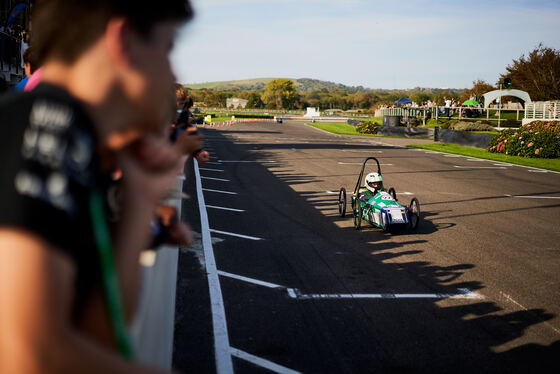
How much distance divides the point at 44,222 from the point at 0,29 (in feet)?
58.1

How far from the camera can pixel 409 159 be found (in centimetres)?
2641

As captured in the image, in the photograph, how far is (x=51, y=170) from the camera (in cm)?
88

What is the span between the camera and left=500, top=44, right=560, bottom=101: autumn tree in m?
51.3

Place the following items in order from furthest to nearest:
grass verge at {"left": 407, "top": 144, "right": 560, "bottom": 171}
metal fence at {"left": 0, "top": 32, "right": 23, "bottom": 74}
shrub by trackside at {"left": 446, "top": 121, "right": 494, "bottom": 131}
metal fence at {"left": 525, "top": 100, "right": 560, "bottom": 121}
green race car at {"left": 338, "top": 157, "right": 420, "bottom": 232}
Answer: shrub by trackside at {"left": 446, "top": 121, "right": 494, "bottom": 131} → metal fence at {"left": 525, "top": 100, "right": 560, "bottom": 121} → grass verge at {"left": 407, "top": 144, "right": 560, "bottom": 171} → metal fence at {"left": 0, "top": 32, "right": 23, "bottom": 74} → green race car at {"left": 338, "top": 157, "right": 420, "bottom": 232}

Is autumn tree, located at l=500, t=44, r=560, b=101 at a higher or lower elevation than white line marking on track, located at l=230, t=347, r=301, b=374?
higher

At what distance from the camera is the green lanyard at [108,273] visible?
0.95 metres

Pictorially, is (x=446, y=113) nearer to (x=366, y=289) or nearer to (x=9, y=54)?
(x=9, y=54)

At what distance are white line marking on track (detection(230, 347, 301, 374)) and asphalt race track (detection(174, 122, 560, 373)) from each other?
0.01m

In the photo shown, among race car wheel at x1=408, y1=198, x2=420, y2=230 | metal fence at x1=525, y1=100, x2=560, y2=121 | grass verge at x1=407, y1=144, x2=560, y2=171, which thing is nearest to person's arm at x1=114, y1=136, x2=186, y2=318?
race car wheel at x1=408, y1=198, x2=420, y2=230

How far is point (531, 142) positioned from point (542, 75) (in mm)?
28972

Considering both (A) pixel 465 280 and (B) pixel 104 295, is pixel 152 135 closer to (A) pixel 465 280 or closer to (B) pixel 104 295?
(B) pixel 104 295

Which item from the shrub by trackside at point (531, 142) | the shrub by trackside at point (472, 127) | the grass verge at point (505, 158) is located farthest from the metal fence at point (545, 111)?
the grass verge at point (505, 158)

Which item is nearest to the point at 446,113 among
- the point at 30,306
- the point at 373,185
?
the point at 373,185

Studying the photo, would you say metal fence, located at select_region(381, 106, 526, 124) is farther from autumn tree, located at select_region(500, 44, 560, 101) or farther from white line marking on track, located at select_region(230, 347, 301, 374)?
white line marking on track, located at select_region(230, 347, 301, 374)
